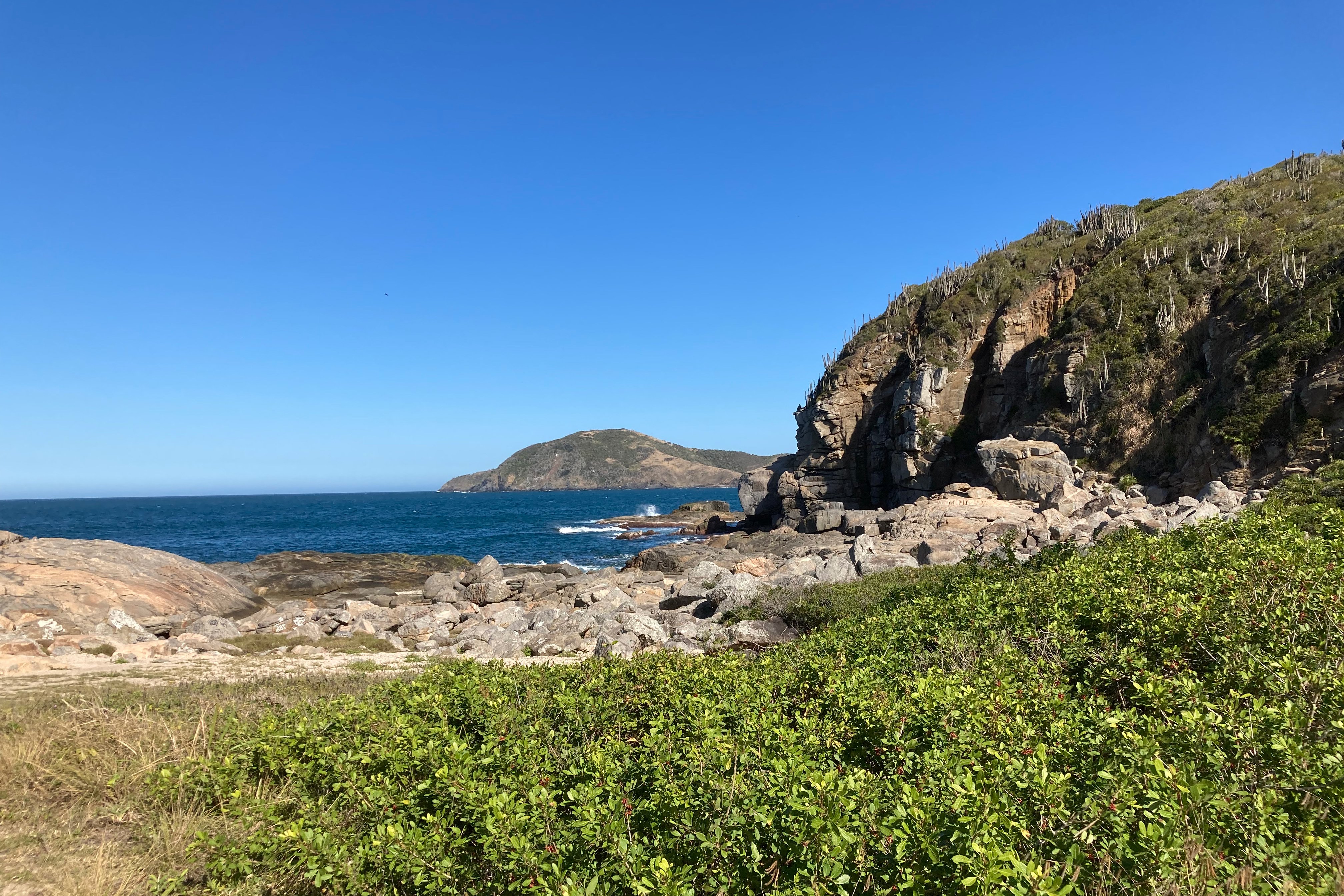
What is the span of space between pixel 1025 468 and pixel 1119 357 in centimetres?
868

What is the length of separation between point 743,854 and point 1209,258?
155ft

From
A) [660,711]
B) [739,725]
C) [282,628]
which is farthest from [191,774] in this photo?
[282,628]

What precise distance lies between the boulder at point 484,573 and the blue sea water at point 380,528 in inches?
490

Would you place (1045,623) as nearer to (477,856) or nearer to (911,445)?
(477,856)

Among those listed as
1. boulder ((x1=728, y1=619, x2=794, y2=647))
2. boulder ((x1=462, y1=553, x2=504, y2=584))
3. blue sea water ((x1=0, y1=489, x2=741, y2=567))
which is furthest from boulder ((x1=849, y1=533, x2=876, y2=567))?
blue sea water ((x1=0, y1=489, x2=741, y2=567))

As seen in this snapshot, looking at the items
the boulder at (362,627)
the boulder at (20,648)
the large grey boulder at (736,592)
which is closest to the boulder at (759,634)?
the large grey boulder at (736,592)

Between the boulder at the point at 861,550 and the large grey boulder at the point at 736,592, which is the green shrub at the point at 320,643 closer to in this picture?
the large grey boulder at the point at 736,592

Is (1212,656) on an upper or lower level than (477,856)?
upper

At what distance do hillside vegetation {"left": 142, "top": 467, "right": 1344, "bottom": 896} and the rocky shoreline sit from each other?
6188 mm

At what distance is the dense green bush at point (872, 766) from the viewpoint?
3.27 metres

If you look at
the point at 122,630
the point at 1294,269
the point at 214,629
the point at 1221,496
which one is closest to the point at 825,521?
the point at 1221,496

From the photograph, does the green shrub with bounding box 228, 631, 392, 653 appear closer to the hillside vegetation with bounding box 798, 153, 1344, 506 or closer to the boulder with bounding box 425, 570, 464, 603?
the boulder with bounding box 425, 570, 464, 603

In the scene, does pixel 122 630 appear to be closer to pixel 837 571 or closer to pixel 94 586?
pixel 94 586

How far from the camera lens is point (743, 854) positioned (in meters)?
3.60
